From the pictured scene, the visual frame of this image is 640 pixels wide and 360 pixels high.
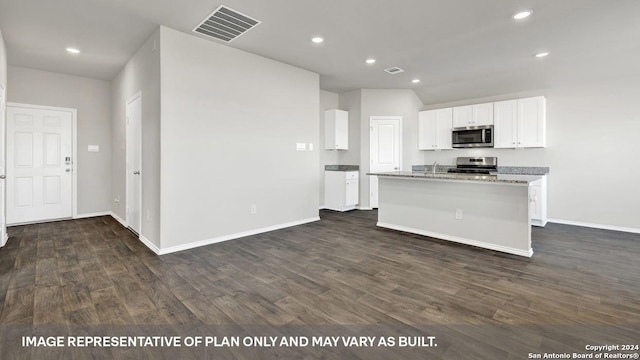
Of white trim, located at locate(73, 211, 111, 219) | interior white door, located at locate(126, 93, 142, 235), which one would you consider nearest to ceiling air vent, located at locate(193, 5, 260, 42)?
interior white door, located at locate(126, 93, 142, 235)

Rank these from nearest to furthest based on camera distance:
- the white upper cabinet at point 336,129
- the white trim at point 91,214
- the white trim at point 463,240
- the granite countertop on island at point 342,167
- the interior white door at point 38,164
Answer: the white trim at point 463,240 → the interior white door at point 38,164 → the white trim at point 91,214 → the white upper cabinet at point 336,129 → the granite countertop on island at point 342,167

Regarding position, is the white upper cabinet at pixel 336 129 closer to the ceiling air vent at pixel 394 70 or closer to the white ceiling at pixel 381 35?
the white ceiling at pixel 381 35

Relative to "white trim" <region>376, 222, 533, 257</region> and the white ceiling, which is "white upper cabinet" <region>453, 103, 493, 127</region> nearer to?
the white ceiling

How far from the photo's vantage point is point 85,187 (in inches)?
229

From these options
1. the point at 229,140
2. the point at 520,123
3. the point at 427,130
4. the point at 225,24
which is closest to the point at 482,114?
the point at 520,123

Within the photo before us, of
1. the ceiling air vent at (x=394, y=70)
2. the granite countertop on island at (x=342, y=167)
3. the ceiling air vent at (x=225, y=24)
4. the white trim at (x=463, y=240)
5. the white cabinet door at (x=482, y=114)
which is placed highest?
the ceiling air vent at (x=394, y=70)

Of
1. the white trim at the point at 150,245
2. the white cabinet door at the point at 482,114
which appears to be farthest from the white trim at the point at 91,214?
the white cabinet door at the point at 482,114

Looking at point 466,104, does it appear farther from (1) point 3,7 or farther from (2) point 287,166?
(1) point 3,7

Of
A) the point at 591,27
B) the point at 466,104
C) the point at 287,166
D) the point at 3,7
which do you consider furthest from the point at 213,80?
the point at 466,104

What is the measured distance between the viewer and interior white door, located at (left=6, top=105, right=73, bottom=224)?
504 cm

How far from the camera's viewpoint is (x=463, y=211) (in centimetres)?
406

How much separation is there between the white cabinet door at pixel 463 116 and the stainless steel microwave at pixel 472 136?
0.39 ft

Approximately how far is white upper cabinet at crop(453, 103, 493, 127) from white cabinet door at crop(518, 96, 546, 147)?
0.53 metres

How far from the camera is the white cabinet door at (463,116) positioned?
611cm
